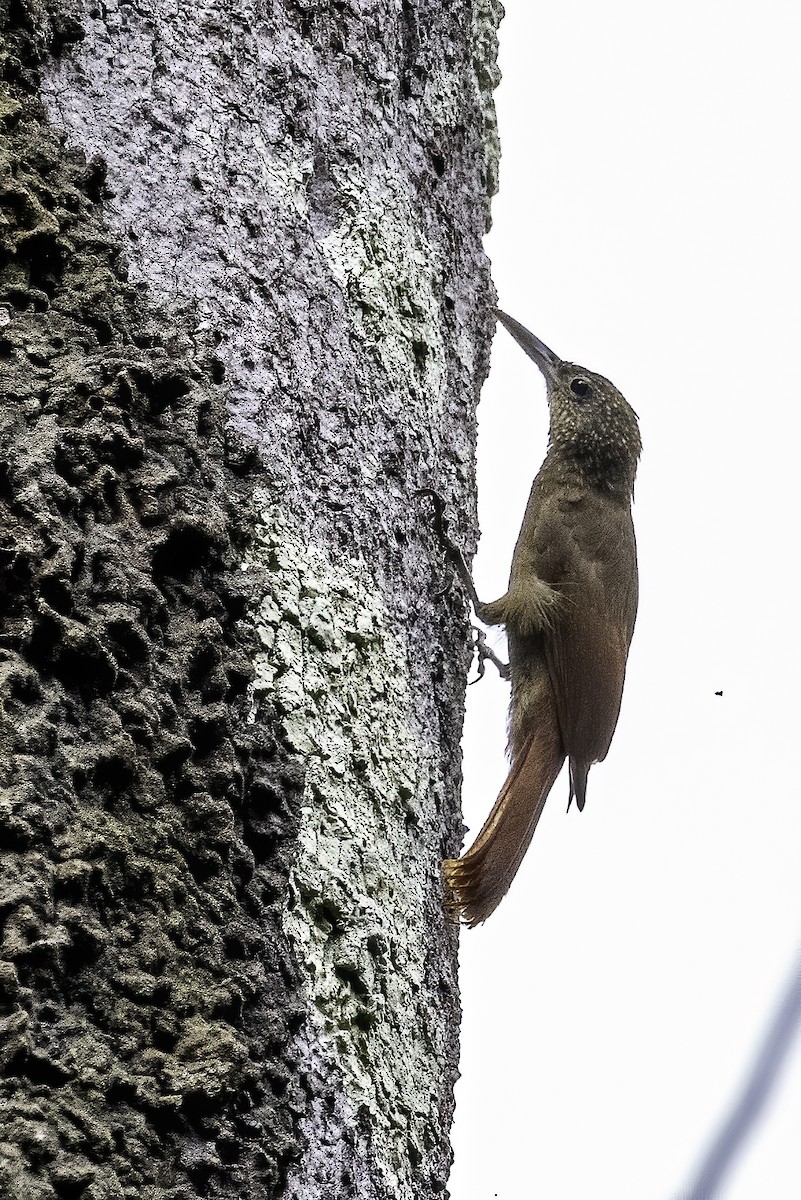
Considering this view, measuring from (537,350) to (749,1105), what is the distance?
339 centimetres

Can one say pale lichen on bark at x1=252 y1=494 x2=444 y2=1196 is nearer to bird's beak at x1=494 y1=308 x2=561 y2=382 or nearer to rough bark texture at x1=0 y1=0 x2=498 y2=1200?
rough bark texture at x1=0 y1=0 x2=498 y2=1200

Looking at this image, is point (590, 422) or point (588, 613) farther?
point (590, 422)

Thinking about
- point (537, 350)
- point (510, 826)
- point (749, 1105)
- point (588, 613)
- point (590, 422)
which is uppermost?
point (537, 350)

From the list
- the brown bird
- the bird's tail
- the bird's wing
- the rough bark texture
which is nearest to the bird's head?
the brown bird

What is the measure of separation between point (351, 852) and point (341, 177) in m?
0.83

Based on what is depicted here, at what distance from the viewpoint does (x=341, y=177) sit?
174 cm

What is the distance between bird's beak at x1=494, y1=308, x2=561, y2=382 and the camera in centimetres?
454

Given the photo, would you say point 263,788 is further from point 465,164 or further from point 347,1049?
point 465,164

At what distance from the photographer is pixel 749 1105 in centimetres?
149

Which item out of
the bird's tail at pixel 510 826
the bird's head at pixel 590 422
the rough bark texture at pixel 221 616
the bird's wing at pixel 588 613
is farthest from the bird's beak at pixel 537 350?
the rough bark texture at pixel 221 616

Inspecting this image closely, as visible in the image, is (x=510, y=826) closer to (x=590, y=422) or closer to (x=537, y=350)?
(x=590, y=422)

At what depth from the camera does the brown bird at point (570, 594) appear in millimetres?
3586

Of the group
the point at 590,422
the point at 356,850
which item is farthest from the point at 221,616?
the point at 590,422

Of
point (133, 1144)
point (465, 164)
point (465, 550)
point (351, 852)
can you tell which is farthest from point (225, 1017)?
point (465, 164)
